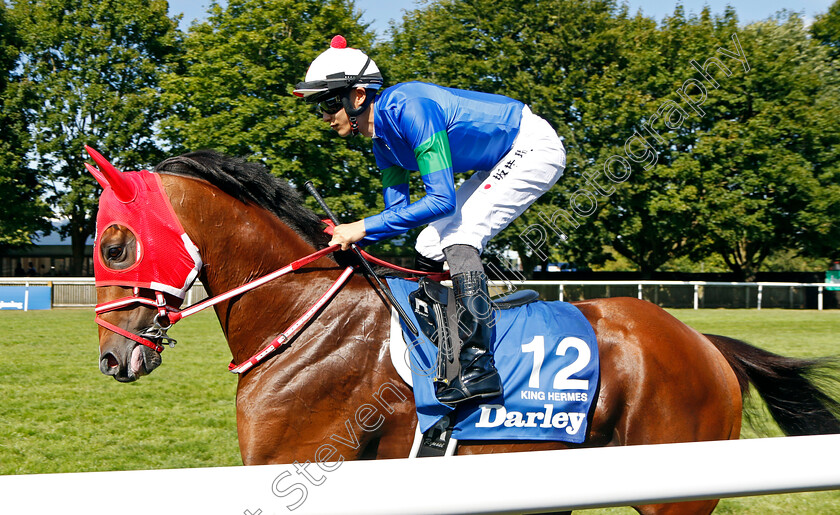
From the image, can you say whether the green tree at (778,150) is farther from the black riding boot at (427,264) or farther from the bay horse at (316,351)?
the black riding boot at (427,264)

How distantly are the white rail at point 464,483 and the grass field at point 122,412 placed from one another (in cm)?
9

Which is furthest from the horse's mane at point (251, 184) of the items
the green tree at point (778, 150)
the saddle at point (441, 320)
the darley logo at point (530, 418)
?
the green tree at point (778, 150)

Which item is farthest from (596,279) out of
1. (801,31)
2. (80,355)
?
(80,355)

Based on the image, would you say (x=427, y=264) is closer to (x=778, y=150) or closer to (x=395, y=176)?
(x=395, y=176)

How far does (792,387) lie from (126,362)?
309cm

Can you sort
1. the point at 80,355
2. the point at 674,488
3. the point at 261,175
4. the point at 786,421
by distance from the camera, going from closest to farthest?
the point at 674,488
the point at 261,175
the point at 786,421
the point at 80,355

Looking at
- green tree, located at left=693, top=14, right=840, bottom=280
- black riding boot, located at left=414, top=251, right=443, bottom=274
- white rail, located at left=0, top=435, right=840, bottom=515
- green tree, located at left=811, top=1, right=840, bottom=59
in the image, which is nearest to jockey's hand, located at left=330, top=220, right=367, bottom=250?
black riding boot, located at left=414, top=251, right=443, bottom=274

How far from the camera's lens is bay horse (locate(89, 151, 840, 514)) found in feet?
7.97

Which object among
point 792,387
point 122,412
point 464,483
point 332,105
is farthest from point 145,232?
point 122,412

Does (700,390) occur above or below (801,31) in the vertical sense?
below

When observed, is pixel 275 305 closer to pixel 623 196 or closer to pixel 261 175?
pixel 261 175

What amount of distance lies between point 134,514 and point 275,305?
1.61 meters

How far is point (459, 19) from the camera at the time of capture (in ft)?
89.6

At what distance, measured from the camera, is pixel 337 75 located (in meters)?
2.61
